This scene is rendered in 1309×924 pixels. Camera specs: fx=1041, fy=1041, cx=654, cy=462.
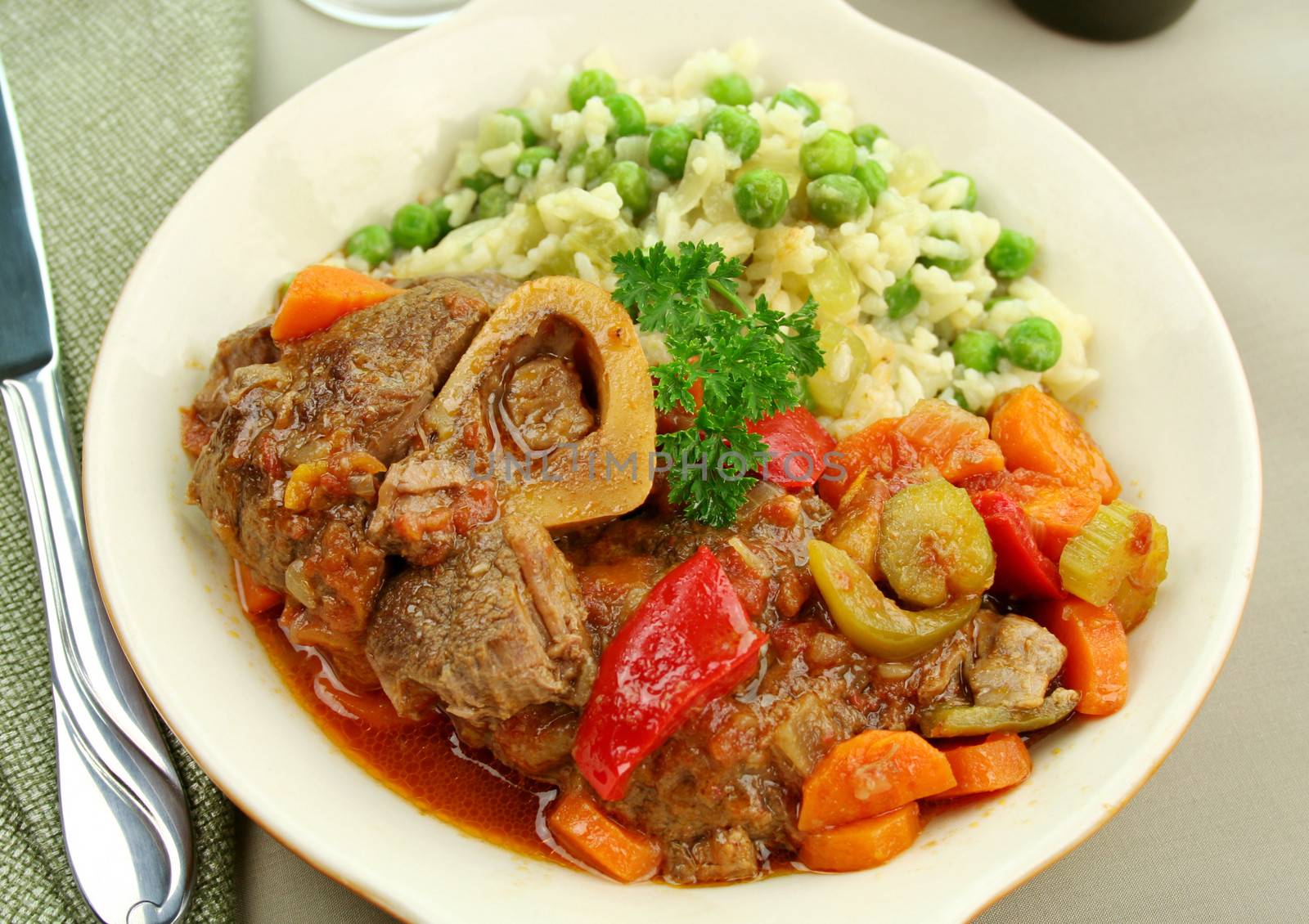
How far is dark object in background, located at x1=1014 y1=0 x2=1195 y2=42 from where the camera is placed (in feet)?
19.6

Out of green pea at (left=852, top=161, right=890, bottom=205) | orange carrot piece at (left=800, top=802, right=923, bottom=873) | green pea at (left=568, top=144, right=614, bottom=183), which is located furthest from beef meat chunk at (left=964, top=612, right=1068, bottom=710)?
green pea at (left=568, top=144, right=614, bottom=183)

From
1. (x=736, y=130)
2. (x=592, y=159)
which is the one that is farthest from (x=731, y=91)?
(x=592, y=159)

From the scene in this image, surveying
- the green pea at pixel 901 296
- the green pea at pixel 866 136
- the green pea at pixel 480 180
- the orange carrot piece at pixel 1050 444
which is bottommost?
the orange carrot piece at pixel 1050 444

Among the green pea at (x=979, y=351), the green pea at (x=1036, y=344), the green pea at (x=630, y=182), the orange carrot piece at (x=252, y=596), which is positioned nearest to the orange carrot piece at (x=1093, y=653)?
the green pea at (x=1036, y=344)

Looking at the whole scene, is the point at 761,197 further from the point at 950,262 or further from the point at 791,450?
the point at 791,450

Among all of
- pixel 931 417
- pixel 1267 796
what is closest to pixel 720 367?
pixel 931 417

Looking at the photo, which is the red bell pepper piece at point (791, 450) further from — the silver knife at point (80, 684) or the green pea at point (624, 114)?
the silver knife at point (80, 684)

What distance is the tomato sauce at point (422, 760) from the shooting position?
3.54 metres

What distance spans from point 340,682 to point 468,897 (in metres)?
1.09

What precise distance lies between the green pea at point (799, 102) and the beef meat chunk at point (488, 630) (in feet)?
8.20

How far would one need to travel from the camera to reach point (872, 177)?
4.48 metres

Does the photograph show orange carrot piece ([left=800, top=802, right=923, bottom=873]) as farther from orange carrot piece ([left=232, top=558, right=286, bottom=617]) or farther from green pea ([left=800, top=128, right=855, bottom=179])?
green pea ([left=800, top=128, right=855, bottom=179])

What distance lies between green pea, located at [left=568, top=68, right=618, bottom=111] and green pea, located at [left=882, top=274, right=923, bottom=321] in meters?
1.56

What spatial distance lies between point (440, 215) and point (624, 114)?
37.7 inches
